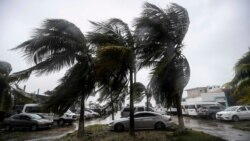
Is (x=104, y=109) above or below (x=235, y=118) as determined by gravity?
above

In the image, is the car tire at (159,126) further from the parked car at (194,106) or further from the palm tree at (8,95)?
the parked car at (194,106)

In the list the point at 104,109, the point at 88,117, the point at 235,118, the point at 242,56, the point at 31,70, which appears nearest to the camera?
the point at 31,70

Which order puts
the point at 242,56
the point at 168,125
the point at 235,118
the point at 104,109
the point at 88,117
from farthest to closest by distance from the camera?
the point at 88,117
the point at 235,118
the point at 168,125
the point at 104,109
the point at 242,56

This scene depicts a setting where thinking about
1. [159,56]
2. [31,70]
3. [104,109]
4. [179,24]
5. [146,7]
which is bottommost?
[104,109]

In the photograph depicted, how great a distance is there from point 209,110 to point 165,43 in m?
18.1

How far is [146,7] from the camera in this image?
Result: 339 inches

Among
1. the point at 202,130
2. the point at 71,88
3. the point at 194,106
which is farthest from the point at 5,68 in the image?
the point at 194,106

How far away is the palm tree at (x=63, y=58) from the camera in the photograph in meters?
8.46

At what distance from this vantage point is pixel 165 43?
28.8ft

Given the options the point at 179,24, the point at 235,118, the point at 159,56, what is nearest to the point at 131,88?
the point at 159,56

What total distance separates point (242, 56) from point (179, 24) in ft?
10.6

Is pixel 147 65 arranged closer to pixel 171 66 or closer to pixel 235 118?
pixel 171 66

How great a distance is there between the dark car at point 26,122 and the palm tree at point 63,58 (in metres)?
8.26

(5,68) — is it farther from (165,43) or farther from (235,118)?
(235,118)
